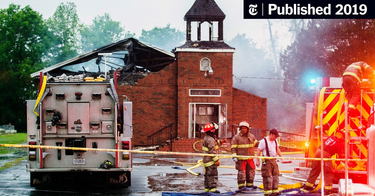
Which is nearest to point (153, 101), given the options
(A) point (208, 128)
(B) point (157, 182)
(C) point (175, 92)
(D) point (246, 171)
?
(C) point (175, 92)

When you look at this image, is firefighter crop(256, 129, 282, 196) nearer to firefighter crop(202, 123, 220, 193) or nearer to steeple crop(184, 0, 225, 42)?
firefighter crop(202, 123, 220, 193)

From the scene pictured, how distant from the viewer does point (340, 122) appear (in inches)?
464

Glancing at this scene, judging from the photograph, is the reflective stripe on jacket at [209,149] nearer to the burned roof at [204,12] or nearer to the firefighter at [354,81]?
the firefighter at [354,81]

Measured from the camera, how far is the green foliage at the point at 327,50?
36156 millimetres

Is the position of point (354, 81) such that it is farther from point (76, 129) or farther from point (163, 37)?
point (163, 37)

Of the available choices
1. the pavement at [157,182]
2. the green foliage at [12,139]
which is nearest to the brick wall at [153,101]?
the green foliage at [12,139]

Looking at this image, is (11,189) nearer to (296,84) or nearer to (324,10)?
(324,10)

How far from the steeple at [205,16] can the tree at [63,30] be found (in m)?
34.2

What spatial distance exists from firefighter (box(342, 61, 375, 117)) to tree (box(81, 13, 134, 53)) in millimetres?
93602

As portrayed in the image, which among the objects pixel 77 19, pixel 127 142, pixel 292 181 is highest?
pixel 77 19

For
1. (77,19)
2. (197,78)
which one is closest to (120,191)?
(197,78)

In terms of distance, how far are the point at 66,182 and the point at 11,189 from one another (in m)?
1.77

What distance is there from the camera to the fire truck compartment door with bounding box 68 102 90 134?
499 inches

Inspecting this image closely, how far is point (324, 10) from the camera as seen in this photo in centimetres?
1775
